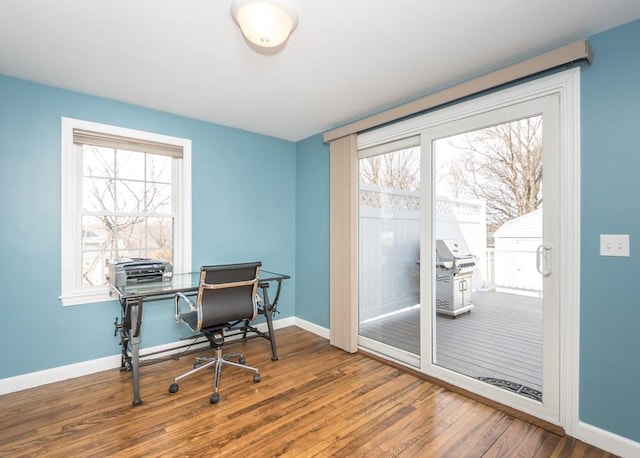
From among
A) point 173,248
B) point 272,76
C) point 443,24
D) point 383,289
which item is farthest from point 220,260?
point 443,24

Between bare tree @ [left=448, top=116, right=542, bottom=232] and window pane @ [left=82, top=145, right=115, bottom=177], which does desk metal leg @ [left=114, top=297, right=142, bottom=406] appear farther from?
bare tree @ [left=448, top=116, right=542, bottom=232]

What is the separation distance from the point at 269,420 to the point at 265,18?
2435 mm

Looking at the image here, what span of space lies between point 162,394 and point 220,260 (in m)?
1.45

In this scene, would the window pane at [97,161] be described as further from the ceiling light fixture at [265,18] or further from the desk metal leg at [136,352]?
the ceiling light fixture at [265,18]

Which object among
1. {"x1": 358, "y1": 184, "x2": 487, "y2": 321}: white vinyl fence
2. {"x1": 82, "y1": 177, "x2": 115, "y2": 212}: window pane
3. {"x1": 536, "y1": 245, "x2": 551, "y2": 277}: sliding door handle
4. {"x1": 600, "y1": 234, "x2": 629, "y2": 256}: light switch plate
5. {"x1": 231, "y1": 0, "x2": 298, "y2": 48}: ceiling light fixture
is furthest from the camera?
{"x1": 82, "y1": 177, "x2": 115, "y2": 212}: window pane

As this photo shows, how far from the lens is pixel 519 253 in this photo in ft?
7.39

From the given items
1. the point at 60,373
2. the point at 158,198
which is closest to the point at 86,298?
the point at 60,373

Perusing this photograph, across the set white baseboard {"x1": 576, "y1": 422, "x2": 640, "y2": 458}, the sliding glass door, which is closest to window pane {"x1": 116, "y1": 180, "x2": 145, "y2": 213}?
the sliding glass door

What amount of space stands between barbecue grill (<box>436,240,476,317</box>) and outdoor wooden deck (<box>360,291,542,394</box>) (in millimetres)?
66

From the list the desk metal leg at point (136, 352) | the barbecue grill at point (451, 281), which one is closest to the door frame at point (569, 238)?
the barbecue grill at point (451, 281)

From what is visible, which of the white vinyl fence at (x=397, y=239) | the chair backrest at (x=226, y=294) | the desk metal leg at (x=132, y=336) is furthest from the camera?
the white vinyl fence at (x=397, y=239)

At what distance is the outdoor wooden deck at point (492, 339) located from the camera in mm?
2256

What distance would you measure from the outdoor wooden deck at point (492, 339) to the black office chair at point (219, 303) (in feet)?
4.97

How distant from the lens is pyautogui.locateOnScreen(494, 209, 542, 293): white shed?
2.13 metres
